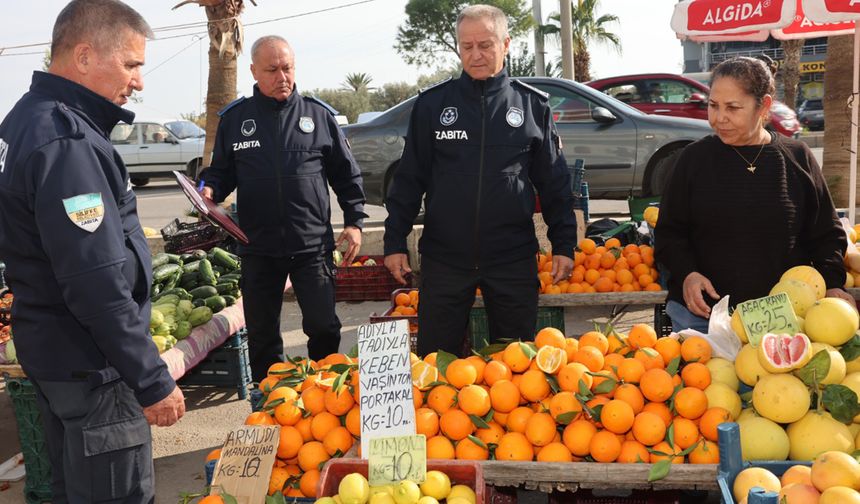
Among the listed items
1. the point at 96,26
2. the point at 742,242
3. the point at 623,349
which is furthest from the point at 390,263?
the point at 96,26

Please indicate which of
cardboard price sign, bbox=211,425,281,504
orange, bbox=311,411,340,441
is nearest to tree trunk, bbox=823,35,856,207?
orange, bbox=311,411,340,441

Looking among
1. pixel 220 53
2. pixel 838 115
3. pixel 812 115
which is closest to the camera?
pixel 838 115

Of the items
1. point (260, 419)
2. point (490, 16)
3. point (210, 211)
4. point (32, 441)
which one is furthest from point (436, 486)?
point (32, 441)

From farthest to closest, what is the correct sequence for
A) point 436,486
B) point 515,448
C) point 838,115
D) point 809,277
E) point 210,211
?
1. point 838,115
2. point 210,211
3. point 809,277
4. point 515,448
5. point 436,486

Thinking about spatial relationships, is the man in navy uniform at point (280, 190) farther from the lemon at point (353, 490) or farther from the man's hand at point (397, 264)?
the lemon at point (353, 490)

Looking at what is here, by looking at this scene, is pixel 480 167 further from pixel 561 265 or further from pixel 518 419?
pixel 518 419

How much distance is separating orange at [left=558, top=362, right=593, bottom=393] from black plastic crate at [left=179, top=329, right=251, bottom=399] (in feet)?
10.7

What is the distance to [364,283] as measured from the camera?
25.3 feet

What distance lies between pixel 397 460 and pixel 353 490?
0.16m

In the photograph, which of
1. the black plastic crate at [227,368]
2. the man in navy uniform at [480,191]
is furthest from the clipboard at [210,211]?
the black plastic crate at [227,368]

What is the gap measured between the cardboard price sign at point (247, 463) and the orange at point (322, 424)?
143 mm

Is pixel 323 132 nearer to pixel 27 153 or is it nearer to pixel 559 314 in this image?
pixel 559 314

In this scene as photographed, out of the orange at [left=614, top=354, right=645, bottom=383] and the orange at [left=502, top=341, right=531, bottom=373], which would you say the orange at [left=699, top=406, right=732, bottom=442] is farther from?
the orange at [left=502, top=341, right=531, bottom=373]

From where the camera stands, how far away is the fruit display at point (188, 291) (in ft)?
15.8
